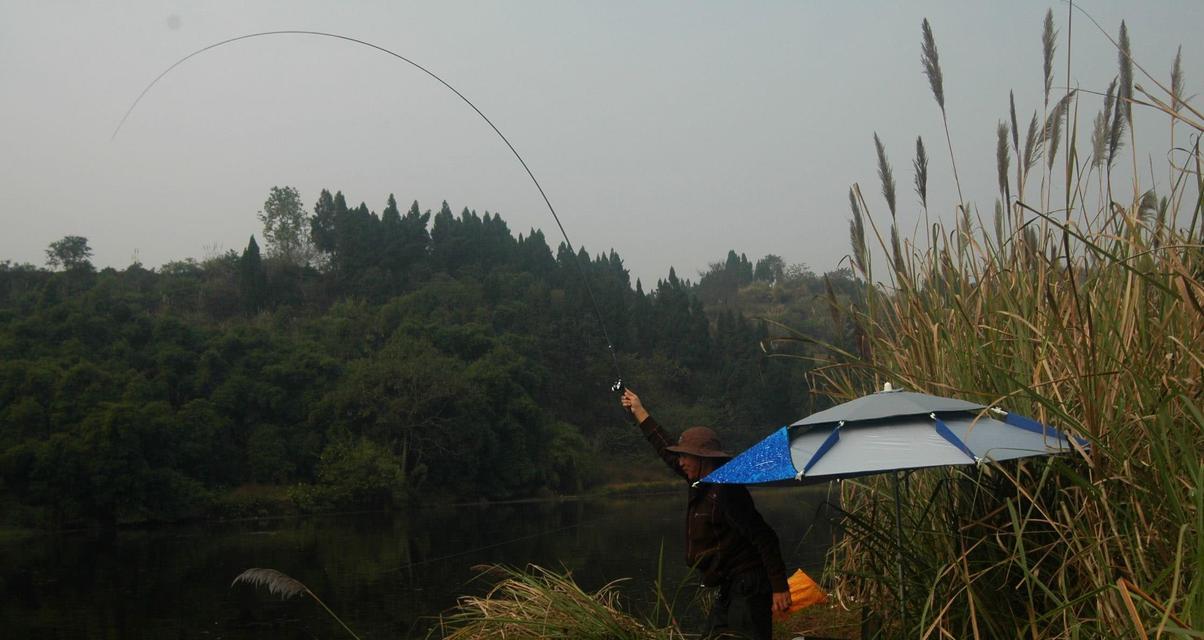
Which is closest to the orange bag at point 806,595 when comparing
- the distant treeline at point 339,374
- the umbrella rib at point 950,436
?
the umbrella rib at point 950,436

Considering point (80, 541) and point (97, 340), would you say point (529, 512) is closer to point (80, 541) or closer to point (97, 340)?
point (80, 541)

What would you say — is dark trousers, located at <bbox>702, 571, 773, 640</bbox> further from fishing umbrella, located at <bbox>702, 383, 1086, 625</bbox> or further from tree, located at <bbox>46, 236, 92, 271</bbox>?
tree, located at <bbox>46, 236, 92, 271</bbox>

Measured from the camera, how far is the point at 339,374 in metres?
48.3

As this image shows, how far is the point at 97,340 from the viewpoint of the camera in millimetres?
43062

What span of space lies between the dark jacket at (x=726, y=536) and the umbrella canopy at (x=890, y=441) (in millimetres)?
255

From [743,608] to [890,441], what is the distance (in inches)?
44.9

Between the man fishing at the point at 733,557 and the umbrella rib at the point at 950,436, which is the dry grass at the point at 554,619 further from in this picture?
the umbrella rib at the point at 950,436

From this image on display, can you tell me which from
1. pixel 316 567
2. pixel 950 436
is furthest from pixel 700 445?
pixel 316 567

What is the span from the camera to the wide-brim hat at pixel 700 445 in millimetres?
5160

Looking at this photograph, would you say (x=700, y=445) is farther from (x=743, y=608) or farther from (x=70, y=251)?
(x=70, y=251)

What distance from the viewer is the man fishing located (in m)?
4.96

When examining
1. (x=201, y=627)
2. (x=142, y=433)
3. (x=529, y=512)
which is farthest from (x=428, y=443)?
(x=201, y=627)

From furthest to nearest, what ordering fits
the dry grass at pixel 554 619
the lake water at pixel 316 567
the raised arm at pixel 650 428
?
the lake water at pixel 316 567, the raised arm at pixel 650 428, the dry grass at pixel 554 619

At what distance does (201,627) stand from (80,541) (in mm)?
19352
